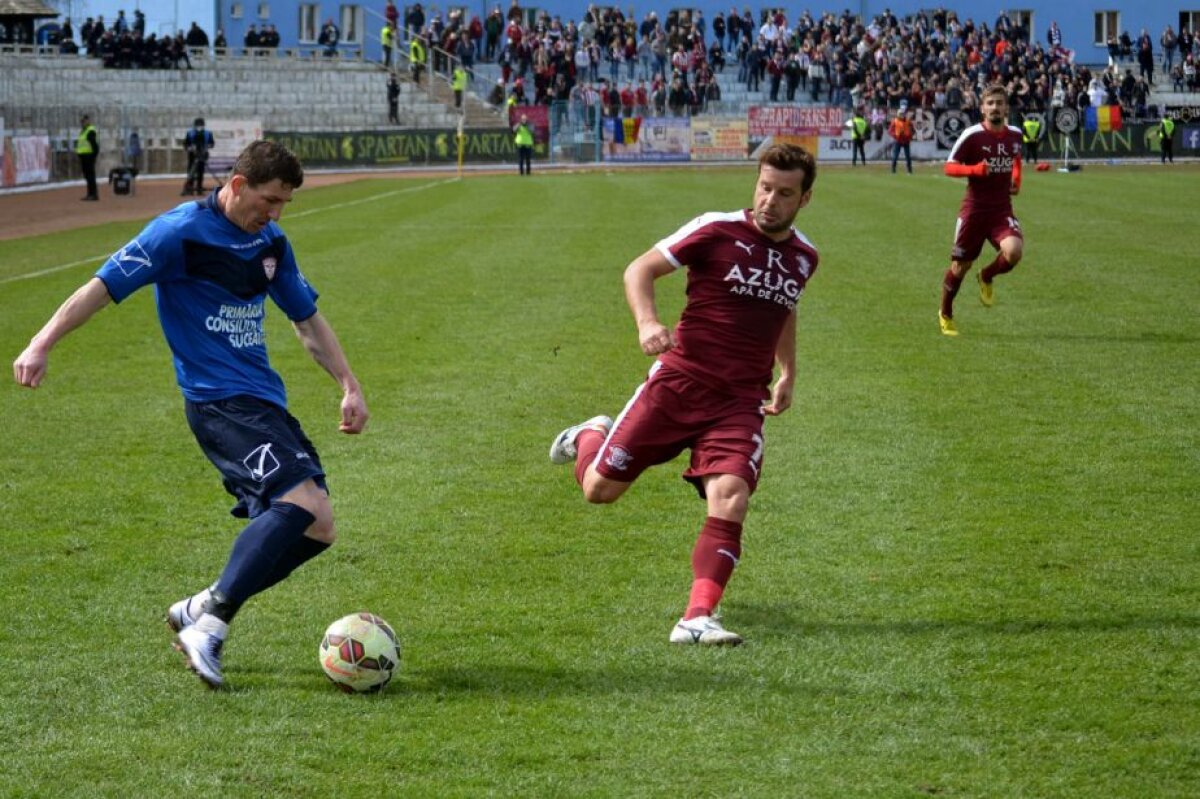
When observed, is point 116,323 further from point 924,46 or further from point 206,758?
point 924,46

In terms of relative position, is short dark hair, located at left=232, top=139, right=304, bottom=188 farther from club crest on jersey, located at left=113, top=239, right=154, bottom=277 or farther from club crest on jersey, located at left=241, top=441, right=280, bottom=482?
club crest on jersey, located at left=241, top=441, right=280, bottom=482

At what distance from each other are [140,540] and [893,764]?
14.7ft

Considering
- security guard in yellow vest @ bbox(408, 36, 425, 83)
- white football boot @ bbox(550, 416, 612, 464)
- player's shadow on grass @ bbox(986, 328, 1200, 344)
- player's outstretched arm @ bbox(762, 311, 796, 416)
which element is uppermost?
security guard in yellow vest @ bbox(408, 36, 425, 83)

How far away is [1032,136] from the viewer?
53.1m

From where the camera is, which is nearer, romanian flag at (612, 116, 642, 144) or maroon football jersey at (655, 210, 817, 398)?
maroon football jersey at (655, 210, 817, 398)

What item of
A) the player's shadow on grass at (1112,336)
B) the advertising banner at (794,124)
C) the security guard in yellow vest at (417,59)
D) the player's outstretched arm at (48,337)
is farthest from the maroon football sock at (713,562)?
the security guard in yellow vest at (417,59)

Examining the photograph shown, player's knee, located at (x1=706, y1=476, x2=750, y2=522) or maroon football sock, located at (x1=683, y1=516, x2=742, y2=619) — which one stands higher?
player's knee, located at (x1=706, y1=476, x2=750, y2=522)

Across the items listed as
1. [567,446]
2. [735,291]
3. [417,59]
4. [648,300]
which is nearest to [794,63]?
[417,59]

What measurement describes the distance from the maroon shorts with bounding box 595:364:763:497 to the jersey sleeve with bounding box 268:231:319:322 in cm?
144

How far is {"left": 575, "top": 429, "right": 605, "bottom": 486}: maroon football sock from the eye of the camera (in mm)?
7320

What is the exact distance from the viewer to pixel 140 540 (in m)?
→ 8.17

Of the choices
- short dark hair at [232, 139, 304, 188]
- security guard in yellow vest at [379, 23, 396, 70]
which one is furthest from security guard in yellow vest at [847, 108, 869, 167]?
short dark hair at [232, 139, 304, 188]

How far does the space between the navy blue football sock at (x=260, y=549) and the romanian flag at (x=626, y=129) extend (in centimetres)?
5444

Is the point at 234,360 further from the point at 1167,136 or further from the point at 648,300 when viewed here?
the point at 1167,136
